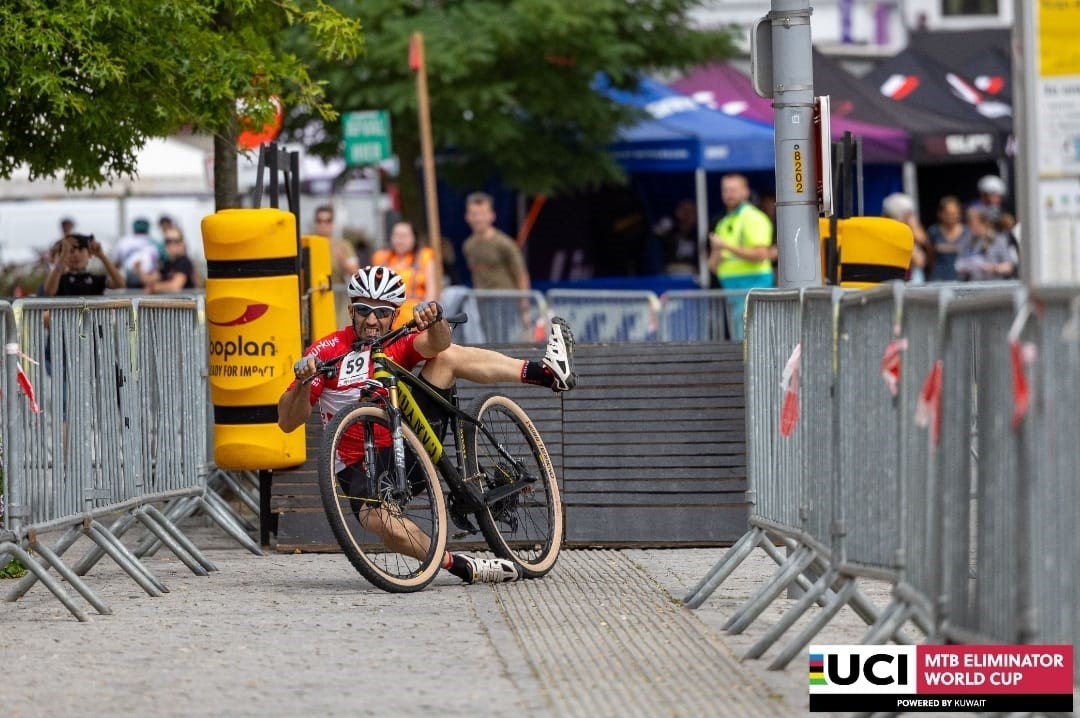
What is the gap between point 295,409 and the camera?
1005cm

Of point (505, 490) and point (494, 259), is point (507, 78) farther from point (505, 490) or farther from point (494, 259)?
point (505, 490)

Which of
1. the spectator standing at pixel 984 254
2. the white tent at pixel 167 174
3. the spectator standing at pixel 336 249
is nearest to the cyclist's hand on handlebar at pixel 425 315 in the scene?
the spectator standing at pixel 336 249

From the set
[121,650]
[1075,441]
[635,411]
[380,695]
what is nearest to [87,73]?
[635,411]

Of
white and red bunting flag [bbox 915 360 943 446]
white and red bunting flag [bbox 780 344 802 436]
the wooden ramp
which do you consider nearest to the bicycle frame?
the wooden ramp

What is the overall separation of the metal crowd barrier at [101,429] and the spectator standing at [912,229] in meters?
7.64

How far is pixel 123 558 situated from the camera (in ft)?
31.7

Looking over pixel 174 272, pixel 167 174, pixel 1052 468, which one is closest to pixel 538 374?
pixel 1052 468

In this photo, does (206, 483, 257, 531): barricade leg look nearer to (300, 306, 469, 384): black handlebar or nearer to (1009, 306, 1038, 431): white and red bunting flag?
(300, 306, 469, 384): black handlebar

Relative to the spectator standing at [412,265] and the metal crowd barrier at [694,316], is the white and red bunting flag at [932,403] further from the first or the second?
the metal crowd barrier at [694,316]

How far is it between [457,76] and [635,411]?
1420 cm

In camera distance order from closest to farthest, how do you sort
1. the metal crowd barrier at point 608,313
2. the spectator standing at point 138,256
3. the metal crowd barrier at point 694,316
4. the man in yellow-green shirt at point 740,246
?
the man in yellow-green shirt at point 740,246
the metal crowd barrier at point 694,316
the metal crowd barrier at point 608,313
the spectator standing at point 138,256

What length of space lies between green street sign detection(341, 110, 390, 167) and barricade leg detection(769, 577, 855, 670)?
41.8 feet

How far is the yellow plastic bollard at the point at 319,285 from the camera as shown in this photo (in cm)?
1316

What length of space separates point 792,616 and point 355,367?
305 centimetres
